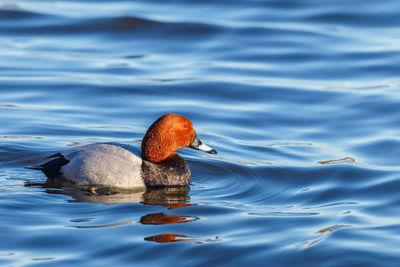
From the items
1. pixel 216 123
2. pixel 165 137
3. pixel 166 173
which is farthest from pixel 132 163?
pixel 216 123

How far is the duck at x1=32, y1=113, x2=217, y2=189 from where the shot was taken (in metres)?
8.20

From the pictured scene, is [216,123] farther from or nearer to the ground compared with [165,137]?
farther from the ground

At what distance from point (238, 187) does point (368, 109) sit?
12.2 ft

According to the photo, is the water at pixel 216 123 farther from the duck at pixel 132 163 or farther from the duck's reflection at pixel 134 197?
the duck at pixel 132 163

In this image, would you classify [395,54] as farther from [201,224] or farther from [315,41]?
[201,224]

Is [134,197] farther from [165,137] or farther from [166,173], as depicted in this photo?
[165,137]

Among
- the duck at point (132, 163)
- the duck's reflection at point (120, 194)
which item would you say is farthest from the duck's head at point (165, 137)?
the duck's reflection at point (120, 194)

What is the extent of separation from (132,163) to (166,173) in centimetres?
40

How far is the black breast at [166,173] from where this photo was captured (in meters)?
8.31

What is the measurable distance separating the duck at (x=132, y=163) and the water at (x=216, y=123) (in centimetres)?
19

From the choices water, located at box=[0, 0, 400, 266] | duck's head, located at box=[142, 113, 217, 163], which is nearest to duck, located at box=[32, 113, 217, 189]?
duck's head, located at box=[142, 113, 217, 163]

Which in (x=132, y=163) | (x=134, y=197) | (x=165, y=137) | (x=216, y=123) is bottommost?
(x=134, y=197)

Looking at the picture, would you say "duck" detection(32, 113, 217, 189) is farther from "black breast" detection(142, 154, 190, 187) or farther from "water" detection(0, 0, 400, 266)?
"water" detection(0, 0, 400, 266)

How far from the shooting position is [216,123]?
10867mm
